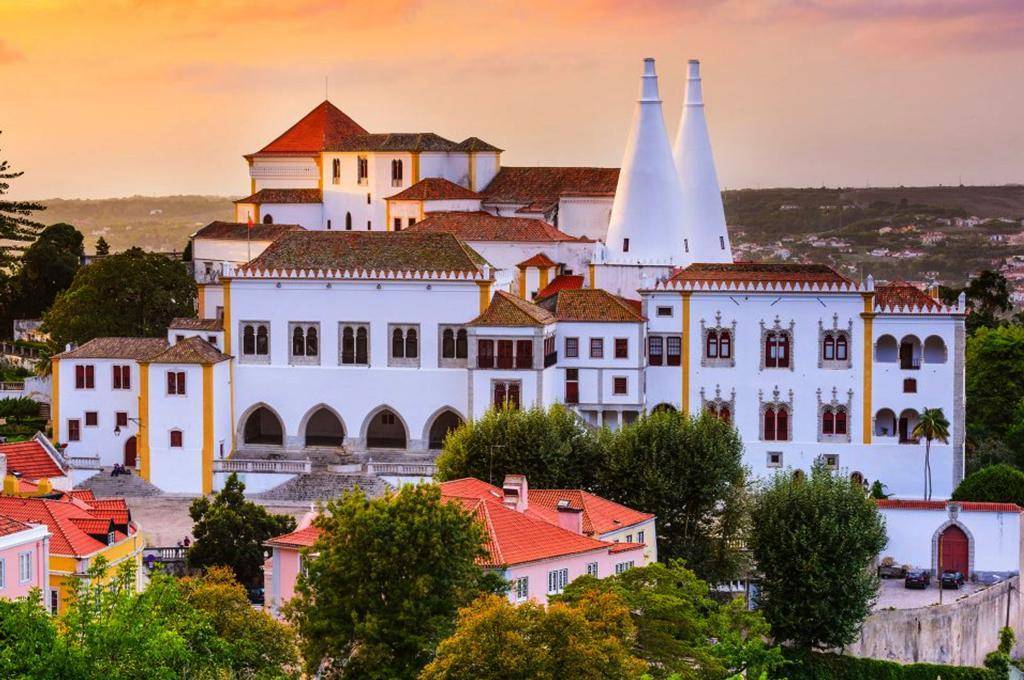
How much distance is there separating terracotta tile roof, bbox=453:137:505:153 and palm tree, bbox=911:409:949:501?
24022mm

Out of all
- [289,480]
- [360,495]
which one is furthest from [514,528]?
[289,480]

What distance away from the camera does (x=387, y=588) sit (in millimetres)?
40656

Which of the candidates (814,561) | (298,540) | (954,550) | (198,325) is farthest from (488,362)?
(298,540)

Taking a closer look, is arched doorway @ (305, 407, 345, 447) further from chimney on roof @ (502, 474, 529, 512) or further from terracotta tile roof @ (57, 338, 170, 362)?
chimney on roof @ (502, 474, 529, 512)

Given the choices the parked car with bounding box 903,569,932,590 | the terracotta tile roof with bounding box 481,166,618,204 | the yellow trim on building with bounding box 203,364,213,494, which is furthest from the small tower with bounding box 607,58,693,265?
the parked car with bounding box 903,569,932,590

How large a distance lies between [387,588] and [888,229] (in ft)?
415

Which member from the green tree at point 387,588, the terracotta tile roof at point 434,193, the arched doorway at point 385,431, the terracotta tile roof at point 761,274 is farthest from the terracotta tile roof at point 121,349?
the green tree at point 387,588

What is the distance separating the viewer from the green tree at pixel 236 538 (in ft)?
172

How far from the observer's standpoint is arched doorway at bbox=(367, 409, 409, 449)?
2719 inches

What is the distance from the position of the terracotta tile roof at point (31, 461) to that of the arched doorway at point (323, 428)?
1423 centimetres

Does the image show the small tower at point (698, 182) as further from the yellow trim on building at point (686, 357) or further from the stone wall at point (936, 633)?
the stone wall at point (936, 633)

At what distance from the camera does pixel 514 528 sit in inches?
1854

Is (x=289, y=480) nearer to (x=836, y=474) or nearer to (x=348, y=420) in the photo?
(x=348, y=420)

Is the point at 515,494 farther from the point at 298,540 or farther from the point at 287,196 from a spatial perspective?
the point at 287,196
